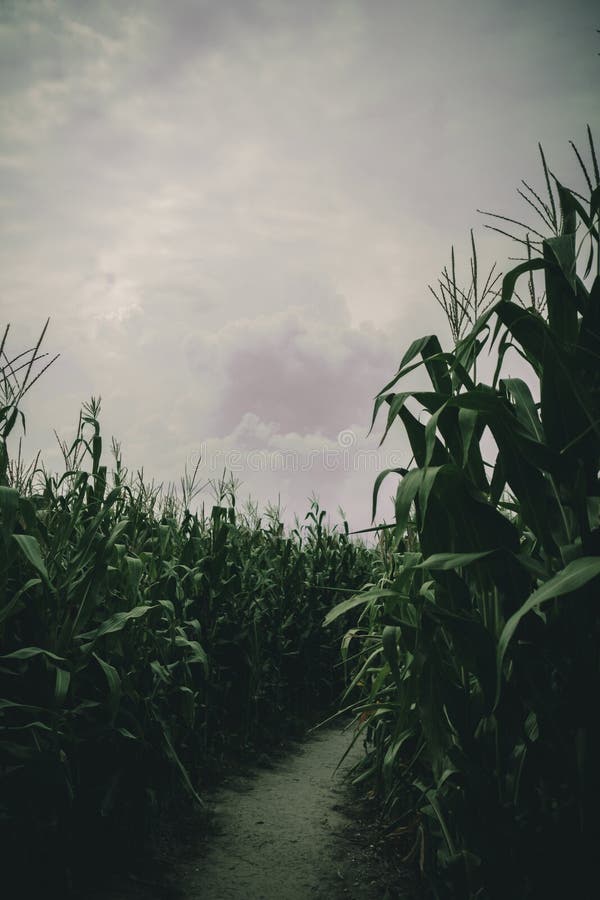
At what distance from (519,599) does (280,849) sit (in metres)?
2.00

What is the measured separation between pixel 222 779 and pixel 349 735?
1660 mm

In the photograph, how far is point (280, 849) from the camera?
8.79 ft

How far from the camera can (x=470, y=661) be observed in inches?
57.9

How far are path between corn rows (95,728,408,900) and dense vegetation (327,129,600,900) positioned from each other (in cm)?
88

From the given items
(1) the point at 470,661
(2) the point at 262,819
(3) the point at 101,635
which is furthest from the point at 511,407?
(2) the point at 262,819

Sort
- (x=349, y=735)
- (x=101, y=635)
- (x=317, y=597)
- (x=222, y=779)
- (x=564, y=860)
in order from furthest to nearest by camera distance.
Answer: (x=317, y=597) < (x=349, y=735) < (x=222, y=779) < (x=101, y=635) < (x=564, y=860)

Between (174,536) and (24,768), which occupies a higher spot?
(174,536)

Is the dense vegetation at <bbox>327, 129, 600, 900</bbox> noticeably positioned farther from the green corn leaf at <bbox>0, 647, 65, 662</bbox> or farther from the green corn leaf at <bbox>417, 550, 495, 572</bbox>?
the green corn leaf at <bbox>0, 647, 65, 662</bbox>

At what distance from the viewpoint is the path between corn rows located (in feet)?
7.52

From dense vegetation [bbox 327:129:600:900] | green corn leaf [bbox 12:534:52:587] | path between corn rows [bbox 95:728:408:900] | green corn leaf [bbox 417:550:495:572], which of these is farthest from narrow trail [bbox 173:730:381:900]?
green corn leaf [bbox 417:550:495:572]

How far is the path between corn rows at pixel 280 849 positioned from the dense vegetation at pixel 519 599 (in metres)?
0.88

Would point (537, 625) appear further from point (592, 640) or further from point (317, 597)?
point (317, 597)

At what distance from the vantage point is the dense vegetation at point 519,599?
138 cm

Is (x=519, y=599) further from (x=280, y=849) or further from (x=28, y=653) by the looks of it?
(x=280, y=849)
